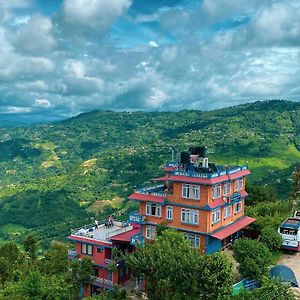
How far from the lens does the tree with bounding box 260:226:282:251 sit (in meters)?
39.8

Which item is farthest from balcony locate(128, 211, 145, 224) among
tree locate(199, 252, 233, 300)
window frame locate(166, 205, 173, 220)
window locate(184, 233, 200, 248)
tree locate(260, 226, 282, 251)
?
tree locate(199, 252, 233, 300)

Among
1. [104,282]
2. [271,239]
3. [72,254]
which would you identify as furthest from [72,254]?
[271,239]

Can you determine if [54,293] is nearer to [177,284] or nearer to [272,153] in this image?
[177,284]

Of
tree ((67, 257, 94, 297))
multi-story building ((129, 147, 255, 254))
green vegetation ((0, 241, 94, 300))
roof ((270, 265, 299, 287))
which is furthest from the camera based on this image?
tree ((67, 257, 94, 297))

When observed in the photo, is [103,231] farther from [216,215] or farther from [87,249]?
[216,215]

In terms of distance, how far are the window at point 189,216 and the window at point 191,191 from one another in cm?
134

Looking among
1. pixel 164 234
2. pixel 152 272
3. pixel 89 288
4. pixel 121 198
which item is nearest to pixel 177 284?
pixel 152 272

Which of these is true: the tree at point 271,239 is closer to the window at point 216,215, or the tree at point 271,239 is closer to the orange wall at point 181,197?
the window at point 216,215

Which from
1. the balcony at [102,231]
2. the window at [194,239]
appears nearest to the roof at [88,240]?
the balcony at [102,231]

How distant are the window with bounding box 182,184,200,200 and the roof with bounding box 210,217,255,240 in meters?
4.00

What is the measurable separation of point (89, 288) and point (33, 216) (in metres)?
150

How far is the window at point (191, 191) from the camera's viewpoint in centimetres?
3831

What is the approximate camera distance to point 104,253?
4275 centimetres

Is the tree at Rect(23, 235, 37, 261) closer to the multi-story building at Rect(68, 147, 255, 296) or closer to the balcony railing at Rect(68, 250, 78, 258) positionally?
the balcony railing at Rect(68, 250, 78, 258)
